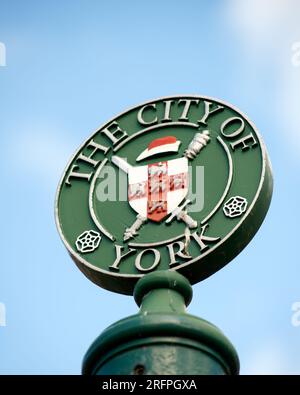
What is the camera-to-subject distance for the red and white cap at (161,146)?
12695mm

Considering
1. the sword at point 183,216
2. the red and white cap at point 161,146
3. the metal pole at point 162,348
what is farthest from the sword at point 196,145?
the metal pole at point 162,348

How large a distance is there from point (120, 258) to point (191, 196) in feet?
4.08

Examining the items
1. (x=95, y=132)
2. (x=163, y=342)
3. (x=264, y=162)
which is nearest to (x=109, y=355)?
(x=163, y=342)

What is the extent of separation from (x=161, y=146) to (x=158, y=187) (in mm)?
689

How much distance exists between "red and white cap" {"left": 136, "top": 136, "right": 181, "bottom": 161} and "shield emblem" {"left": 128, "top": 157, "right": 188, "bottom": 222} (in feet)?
0.58

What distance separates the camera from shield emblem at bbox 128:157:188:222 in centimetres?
1207

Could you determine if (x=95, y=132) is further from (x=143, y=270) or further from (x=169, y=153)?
(x=143, y=270)

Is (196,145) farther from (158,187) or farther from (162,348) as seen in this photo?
(162,348)

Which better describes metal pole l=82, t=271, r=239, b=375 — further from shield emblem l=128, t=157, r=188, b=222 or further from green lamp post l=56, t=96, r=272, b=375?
shield emblem l=128, t=157, r=188, b=222

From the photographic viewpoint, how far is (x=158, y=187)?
1234 cm

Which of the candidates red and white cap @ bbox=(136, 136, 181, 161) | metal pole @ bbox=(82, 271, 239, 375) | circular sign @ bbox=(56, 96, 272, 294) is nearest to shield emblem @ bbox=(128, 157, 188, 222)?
circular sign @ bbox=(56, 96, 272, 294)

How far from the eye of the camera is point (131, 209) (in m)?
12.3
